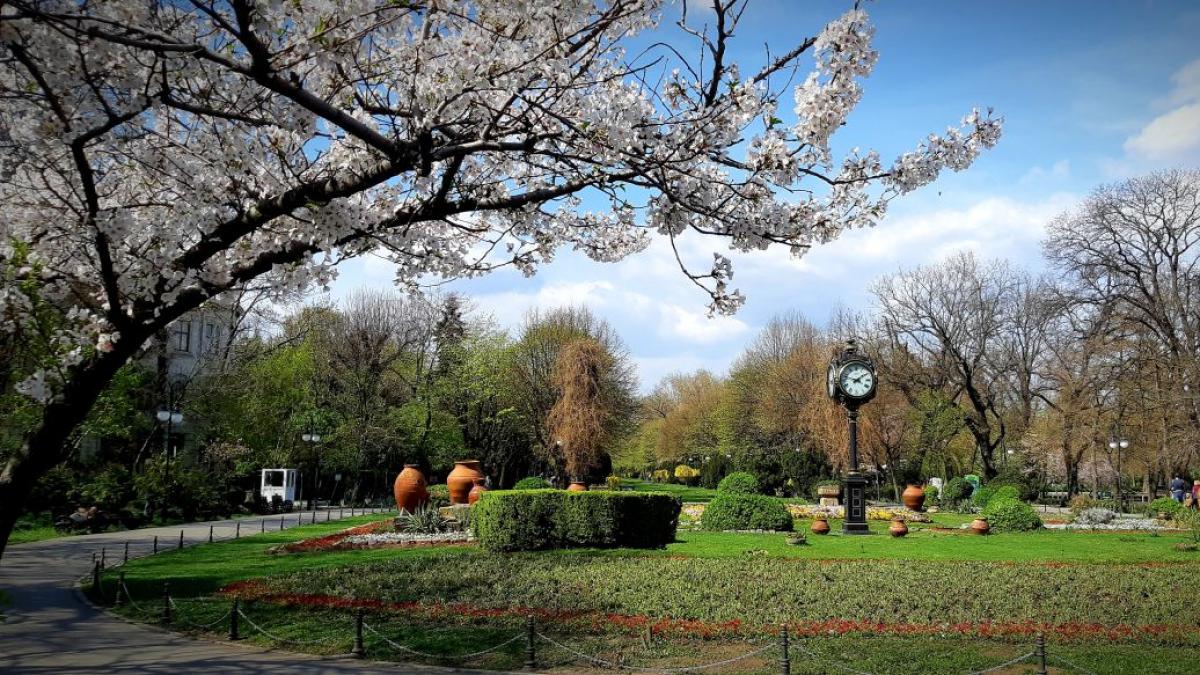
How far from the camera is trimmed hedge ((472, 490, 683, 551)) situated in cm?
1625

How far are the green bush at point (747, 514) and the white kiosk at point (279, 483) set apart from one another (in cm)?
2330

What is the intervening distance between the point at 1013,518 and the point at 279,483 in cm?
3018

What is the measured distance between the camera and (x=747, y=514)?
69.4 ft

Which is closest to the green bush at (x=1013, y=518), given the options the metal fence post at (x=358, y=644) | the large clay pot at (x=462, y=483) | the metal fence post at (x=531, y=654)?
the large clay pot at (x=462, y=483)

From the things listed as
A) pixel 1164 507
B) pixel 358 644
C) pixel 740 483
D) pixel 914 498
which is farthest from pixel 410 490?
pixel 1164 507

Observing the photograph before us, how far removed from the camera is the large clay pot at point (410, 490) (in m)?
23.8

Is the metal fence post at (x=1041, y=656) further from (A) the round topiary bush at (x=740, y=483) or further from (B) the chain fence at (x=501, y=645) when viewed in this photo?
(A) the round topiary bush at (x=740, y=483)

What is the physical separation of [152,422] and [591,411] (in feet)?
64.7

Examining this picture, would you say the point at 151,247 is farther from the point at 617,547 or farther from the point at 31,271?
the point at 617,547

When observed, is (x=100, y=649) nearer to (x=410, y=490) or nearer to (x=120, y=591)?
(x=120, y=591)

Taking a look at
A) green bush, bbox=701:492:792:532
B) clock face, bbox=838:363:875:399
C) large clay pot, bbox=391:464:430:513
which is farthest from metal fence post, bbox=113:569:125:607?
clock face, bbox=838:363:875:399

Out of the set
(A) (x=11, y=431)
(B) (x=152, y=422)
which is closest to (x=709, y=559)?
(A) (x=11, y=431)

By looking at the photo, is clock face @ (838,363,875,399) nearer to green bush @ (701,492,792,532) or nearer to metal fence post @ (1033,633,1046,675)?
green bush @ (701,492,792,532)

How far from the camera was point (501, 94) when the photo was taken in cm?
523
